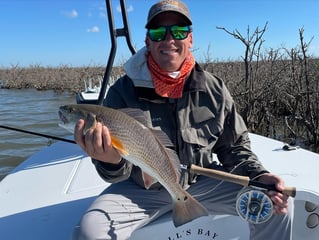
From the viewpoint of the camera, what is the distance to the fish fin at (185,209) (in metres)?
1.97

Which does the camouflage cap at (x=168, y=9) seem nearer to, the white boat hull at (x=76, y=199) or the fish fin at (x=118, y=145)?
the fish fin at (x=118, y=145)

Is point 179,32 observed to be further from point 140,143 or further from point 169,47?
point 140,143

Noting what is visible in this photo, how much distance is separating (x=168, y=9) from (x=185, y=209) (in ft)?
4.35

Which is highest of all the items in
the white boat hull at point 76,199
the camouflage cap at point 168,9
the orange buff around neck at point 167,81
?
the camouflage cap at point 168,9

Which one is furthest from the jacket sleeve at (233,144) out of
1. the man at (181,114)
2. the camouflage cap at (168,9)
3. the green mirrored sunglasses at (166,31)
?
the camouflage cap at (168,9)

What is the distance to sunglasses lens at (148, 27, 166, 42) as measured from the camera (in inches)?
97.4

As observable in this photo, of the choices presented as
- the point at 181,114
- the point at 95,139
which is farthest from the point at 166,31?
the point at 95,139

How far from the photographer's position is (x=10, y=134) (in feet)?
32.2

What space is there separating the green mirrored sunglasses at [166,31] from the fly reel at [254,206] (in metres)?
1.13

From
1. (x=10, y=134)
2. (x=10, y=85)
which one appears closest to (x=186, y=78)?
(x=10, y=134)

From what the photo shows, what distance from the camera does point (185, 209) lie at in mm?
1972

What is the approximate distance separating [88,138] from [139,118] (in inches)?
12.8

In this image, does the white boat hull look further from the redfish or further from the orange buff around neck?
the orange buff around neck

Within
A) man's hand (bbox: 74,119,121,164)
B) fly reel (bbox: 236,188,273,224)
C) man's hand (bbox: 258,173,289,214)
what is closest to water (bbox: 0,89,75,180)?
man's hand (bbox: 74,119,121,164)
